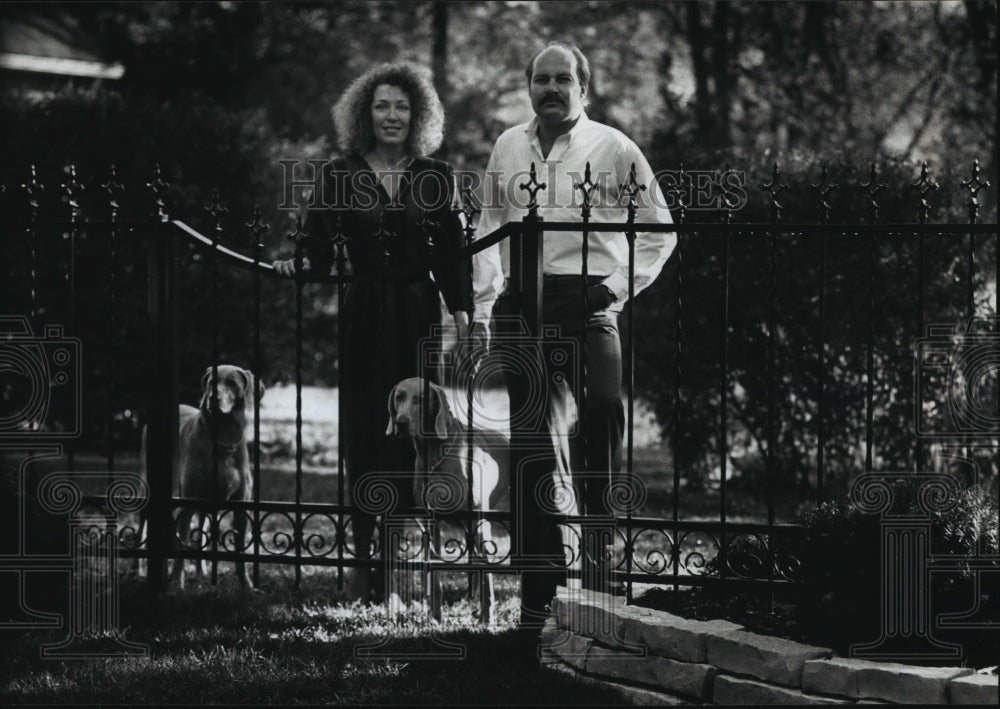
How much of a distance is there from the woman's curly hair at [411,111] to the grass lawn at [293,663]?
2.21m

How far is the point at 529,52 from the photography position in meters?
19.1

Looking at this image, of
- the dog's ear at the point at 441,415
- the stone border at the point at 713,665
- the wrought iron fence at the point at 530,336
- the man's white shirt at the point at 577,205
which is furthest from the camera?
the dog's ear at the point at 441,415

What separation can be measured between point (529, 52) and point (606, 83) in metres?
1.60

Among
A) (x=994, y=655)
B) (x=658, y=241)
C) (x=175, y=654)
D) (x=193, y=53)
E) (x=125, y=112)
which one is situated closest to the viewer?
(x=994, y=655)

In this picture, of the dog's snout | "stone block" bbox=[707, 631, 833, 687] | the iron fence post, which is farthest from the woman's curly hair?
"stone block" bbox=[707, 631, 833, 687]

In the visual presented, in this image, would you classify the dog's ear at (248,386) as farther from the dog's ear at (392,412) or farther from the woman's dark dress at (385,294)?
the dog's ear at (392,412)

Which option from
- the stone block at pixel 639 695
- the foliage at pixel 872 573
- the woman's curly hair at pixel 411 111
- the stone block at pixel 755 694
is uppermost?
the woman's curly hair at pixel 411 111

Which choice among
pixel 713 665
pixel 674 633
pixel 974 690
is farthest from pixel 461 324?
pixel 974 690

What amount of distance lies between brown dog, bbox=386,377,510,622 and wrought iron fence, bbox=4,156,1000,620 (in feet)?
0.53

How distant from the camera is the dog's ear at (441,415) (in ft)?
18.6

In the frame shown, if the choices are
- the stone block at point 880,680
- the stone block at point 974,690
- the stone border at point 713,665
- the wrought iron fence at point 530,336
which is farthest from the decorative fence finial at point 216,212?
the stone block at point 974,690

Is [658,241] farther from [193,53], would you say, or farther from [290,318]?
[193,53]

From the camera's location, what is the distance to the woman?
576 cm

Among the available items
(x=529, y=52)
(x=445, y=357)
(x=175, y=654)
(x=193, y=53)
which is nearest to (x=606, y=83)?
(x=529, y=52)
